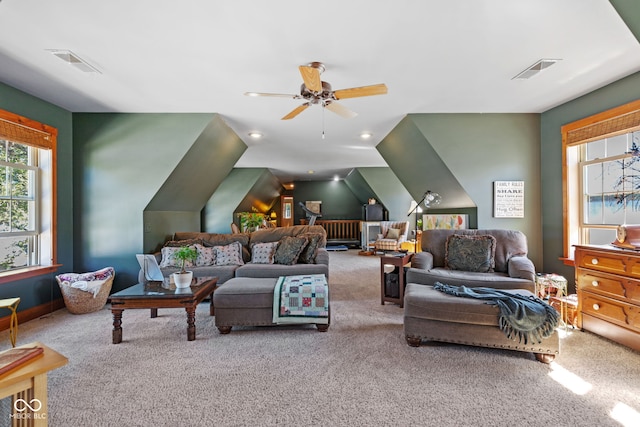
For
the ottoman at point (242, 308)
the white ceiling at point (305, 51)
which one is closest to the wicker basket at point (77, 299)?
the ottoman at point (242, 308)

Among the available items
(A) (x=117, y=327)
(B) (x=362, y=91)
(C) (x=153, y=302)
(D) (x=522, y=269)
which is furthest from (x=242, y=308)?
(D) (x=522, y=269)

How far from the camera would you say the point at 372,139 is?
5.36 meters

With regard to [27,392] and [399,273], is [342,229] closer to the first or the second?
[399,273]

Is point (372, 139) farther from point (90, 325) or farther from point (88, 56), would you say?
point (90, 325)

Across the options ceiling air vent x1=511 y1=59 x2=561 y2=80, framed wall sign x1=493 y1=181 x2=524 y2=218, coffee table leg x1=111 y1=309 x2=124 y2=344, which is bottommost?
coffee table leg x1=111 y1=309 x2=124 y2=344

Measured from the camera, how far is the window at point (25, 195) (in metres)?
3.20

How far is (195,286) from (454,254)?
3.06 meters

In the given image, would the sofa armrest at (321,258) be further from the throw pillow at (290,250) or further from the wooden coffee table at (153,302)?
the wooden coffee table at (153,302)

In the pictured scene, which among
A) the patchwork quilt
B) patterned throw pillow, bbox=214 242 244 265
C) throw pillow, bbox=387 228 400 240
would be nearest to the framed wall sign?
the patchwork quilt

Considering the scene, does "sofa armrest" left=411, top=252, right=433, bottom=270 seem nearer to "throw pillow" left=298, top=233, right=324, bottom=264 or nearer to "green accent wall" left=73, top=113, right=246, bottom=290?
"throw pillow" left=298, top=233, right=324, bottom=264

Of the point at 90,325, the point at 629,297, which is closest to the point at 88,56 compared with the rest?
the point at 90,325

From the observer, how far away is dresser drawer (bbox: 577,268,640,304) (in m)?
2.39

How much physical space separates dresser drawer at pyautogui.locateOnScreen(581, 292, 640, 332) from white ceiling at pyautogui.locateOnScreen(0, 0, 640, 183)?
86.6 inches

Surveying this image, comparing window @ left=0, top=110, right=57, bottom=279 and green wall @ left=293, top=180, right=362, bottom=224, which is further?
green wall @ left=293, top=180, right=362, bottom=224
